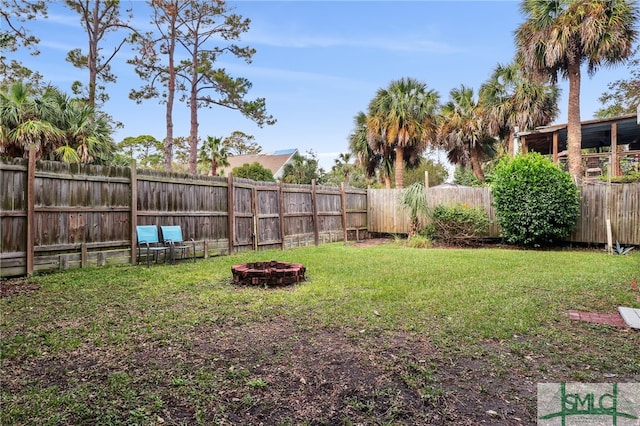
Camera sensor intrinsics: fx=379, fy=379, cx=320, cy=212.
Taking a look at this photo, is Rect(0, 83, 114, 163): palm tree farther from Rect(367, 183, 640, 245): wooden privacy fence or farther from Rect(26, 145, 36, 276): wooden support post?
Rect(367, 183, 640, 245): wooden privacy fence

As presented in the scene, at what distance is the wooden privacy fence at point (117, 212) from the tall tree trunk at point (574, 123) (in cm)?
933

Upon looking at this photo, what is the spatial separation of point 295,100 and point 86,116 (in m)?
12.0

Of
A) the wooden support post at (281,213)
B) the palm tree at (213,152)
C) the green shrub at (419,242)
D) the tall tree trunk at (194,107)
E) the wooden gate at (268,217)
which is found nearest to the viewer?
the wooden gate at (268,217)

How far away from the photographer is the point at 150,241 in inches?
283

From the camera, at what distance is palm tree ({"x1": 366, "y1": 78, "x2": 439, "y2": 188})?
1698 centimetres

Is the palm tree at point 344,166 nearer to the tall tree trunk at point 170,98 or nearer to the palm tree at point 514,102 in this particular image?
the palm tree at point 514,102

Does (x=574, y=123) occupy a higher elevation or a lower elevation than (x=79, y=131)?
higher

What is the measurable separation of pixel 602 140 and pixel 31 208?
19952 millimetres

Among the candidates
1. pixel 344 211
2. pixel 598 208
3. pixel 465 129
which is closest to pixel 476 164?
pixel 465 129

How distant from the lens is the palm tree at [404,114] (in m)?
17.0

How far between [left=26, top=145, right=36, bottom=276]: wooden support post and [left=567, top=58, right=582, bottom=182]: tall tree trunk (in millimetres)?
14689

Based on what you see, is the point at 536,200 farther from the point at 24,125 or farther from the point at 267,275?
the point at 24,125

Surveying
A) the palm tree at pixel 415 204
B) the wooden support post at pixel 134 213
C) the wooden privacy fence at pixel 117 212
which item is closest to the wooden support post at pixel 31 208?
the wooden privacy fence at pixel 117 212

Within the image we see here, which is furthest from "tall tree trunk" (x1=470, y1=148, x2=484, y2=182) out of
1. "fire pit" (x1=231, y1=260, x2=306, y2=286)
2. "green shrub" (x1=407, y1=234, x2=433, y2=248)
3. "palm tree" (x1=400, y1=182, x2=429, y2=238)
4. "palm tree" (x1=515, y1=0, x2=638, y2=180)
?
"fire pit" (x1=231, y1=260, x2=306, y2=286)
